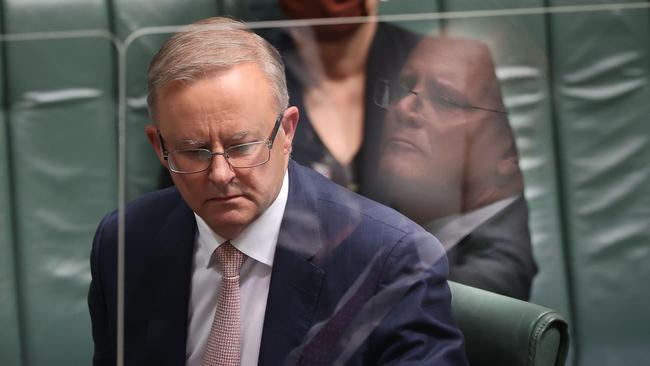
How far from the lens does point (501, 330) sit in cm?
104

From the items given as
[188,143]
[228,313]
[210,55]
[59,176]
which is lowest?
[228,313]

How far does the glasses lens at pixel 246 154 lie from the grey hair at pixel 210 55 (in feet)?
0.21

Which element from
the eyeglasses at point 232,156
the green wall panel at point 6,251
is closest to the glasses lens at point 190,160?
the eyeglasses at point 232,156

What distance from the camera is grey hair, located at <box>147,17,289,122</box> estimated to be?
94 cm

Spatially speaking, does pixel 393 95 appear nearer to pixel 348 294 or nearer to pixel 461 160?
pixel 461 160

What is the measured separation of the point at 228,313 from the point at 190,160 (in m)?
0.20

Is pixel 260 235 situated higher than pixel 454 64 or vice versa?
pixel 454 64

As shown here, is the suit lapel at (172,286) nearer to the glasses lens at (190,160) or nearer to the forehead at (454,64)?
the glasses lens at (190,160)

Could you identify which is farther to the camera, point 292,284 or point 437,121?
point 437,121

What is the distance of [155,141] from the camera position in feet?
3.33

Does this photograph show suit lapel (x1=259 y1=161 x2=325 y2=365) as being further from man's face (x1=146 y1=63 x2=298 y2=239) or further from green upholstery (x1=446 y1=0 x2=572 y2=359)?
green upholstery (x1=446 y1=0 x2=572 y2=359)

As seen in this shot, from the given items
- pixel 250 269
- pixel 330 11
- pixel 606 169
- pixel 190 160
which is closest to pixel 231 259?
pixel 250 269

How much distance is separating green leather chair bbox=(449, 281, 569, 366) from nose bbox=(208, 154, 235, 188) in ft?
1.08

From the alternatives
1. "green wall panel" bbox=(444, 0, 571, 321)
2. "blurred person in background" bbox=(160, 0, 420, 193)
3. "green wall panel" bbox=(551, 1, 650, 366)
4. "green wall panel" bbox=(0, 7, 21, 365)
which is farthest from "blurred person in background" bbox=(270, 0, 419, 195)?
"green wall panel" bbox=(0, 7, 21, 365)
